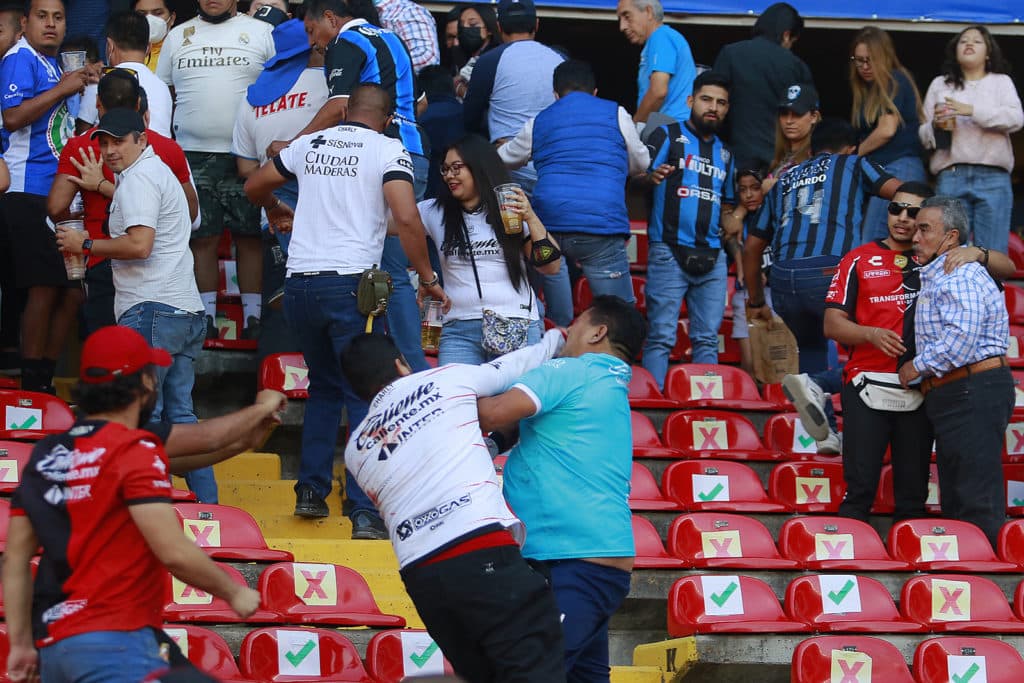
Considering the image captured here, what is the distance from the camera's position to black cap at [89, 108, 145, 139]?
6027mm

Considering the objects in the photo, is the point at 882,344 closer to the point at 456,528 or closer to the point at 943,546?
the point at 943,546

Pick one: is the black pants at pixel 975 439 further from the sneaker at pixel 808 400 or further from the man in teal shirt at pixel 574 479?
the man in teal shirt at pixel 574 479

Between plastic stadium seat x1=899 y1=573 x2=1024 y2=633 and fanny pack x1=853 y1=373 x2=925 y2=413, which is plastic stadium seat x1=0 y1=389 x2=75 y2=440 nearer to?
fanny pack x1=853 y1=373 x2=925 y2=413

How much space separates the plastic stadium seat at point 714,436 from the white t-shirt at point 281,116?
7.61 ft

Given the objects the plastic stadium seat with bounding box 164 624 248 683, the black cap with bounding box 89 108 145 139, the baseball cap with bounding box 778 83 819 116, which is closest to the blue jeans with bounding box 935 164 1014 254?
the baseball cap with bounding box 778 83 819 116

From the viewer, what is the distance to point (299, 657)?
16.8 ft

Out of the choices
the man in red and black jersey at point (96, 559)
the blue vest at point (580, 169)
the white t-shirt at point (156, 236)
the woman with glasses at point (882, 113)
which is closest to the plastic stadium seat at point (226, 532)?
the white t-shirt at point (156, 236)

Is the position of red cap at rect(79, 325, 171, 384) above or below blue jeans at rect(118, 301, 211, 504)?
above

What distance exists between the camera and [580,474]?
4473mm

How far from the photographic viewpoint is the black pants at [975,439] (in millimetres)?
6738

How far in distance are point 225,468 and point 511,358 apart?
267 centimetres

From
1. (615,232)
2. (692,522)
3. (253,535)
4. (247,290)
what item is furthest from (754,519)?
(247,290)

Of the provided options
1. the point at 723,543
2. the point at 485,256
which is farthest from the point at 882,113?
the point at 485,256

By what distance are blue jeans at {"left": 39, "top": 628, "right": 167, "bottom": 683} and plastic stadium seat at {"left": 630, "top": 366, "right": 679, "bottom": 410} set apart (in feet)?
14.0
